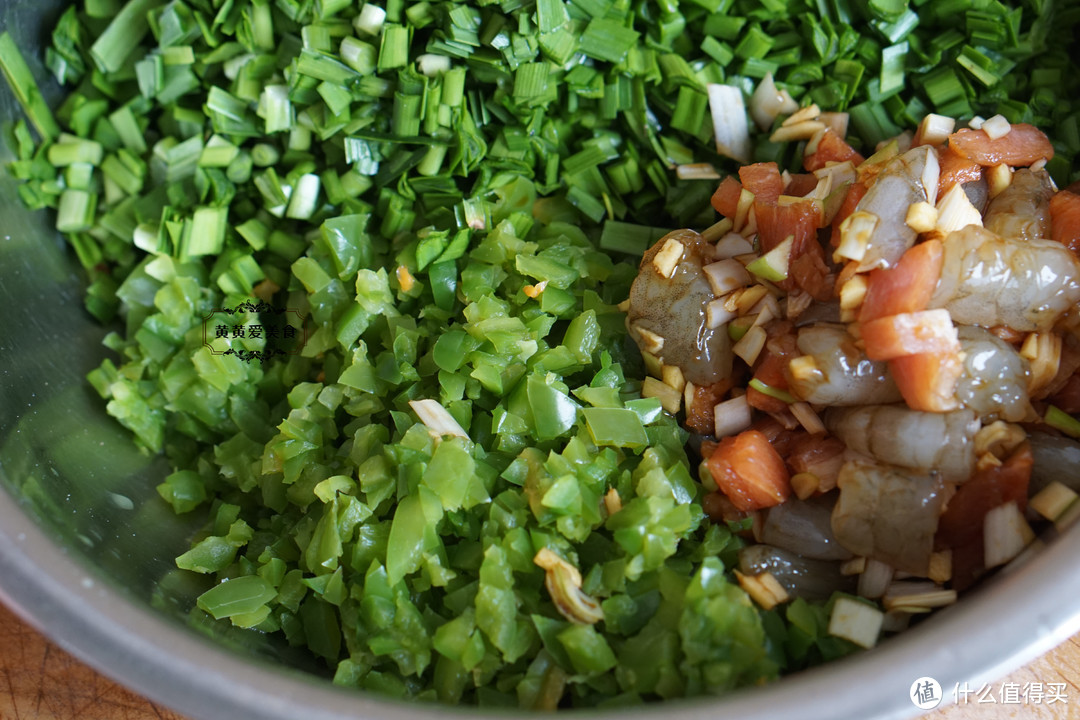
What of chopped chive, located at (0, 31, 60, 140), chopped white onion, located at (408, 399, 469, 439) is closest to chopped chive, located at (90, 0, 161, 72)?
chopped chive, located at (0, 31, 60, 140)

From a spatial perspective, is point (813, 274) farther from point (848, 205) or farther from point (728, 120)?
point (728, 120)

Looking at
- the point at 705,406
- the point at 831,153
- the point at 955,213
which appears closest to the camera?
the point at 955,213

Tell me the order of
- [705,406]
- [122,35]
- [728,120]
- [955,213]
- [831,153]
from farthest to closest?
[122,35] → [728,120] → [831,153] → [705,406] → [955,213]
